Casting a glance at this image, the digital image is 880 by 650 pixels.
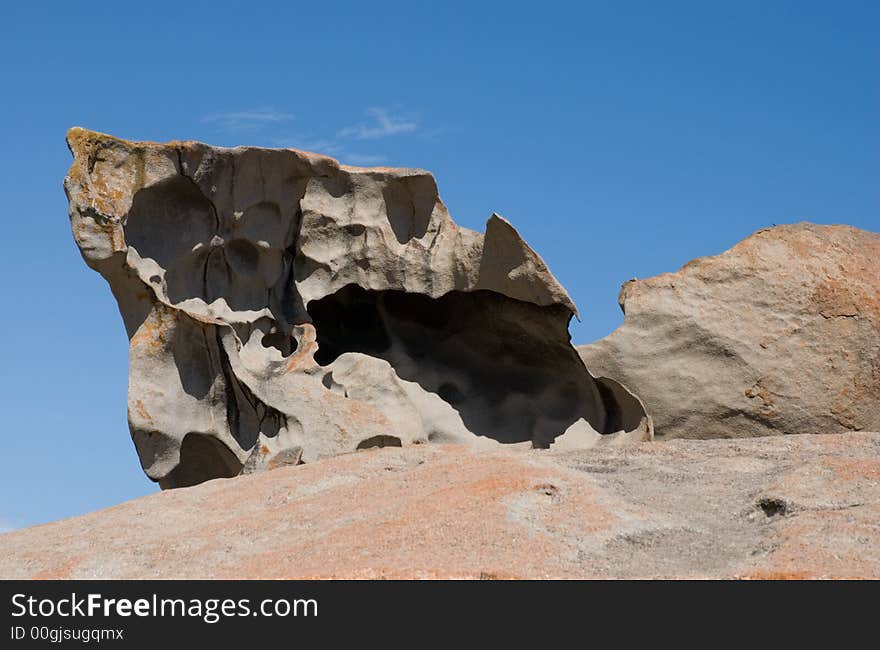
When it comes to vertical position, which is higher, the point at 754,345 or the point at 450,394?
the point at 450,394

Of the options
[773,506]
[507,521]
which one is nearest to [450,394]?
[773,506]

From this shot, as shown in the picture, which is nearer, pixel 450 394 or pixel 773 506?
pixel 773 506

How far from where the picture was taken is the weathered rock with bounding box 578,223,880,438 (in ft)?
42.6

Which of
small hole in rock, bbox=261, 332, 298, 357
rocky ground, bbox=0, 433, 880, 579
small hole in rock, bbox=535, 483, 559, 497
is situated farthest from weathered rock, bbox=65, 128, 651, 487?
small hole in rock, bbox=535, 483, 559, 497

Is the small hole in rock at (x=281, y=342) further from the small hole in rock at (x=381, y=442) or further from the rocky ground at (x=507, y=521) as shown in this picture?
the rocky ground at (x=507, y=521)

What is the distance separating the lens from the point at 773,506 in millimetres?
9102

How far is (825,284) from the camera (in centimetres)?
1334

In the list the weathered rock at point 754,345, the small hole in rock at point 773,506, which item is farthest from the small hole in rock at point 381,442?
the small hole in rock at point 773,506

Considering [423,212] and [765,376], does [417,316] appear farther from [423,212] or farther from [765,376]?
[765,376]

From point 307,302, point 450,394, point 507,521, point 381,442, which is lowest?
point 507,521

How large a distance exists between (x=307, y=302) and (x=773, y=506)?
6076mm

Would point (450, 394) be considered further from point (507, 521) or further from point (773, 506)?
point (507, 521)

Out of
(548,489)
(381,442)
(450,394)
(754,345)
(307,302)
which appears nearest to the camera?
(548,489)
